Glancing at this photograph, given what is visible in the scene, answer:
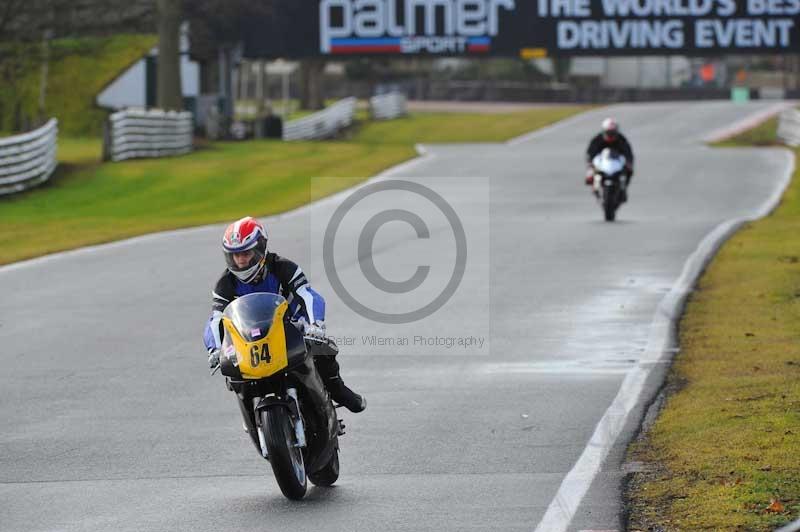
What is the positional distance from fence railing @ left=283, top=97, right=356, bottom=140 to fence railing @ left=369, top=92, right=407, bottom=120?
2.53 metres

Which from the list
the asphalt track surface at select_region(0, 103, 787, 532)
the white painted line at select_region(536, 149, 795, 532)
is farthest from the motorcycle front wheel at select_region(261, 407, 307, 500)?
the white painted line at select_region(536, 149, 795, 532)

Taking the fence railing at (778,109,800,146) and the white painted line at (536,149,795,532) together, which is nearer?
the white painted line at (536,149,795,532)

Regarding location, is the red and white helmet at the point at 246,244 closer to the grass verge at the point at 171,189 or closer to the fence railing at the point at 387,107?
the grass verge at the point at 171,189

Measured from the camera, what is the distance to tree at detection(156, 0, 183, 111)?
49125 millimetres

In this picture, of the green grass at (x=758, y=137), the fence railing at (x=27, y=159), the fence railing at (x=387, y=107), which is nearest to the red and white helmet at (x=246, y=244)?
the fence railing at (x=27, y=159)

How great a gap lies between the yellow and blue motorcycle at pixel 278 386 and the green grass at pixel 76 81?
4983cm

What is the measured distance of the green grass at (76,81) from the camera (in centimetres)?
5916

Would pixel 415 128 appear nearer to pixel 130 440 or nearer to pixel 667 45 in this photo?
pixel 667 45

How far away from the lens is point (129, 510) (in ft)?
26.8

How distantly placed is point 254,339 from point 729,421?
3.74 meters

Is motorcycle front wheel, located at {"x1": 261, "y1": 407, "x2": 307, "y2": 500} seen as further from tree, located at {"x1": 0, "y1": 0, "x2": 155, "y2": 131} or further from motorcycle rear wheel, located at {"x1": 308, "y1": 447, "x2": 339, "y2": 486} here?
tree, located at {"x1": 0, "y1": 0, "x2": 155, "y2": 131}

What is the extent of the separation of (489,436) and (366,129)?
5351 cm

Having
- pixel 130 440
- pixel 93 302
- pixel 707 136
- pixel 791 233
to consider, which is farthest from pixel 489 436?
pixel 707 136

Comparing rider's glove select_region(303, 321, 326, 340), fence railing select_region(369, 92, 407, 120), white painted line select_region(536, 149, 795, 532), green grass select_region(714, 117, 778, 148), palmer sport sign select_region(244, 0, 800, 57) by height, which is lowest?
green grass select_region(714, 117, 778, 148)
